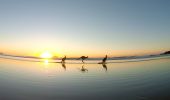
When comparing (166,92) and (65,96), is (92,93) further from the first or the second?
(166,92)

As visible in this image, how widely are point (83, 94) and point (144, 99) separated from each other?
3.40m

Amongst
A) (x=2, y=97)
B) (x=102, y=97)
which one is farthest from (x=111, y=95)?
(x=2, y=97)

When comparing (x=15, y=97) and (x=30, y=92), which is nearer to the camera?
(x=15, y=97)

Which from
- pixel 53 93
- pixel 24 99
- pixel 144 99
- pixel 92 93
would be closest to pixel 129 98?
pixel 144 99

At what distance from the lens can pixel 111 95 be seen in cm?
1223

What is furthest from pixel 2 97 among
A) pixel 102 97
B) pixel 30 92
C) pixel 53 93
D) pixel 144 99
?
pixel 144 99

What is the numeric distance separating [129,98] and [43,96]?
14.7 ft

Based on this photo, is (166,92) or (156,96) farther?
(166,92)

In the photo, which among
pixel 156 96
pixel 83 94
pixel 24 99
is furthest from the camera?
pixel 83 94

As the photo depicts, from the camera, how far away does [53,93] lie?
498 inches

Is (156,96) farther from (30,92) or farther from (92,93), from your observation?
(30,92)

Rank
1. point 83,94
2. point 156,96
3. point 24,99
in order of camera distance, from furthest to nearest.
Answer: point 83,94 → point 156,96 → point 24,99

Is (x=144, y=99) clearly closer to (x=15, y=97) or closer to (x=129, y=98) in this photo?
(x=129, y=98)

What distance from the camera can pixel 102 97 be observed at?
11.7 metres
